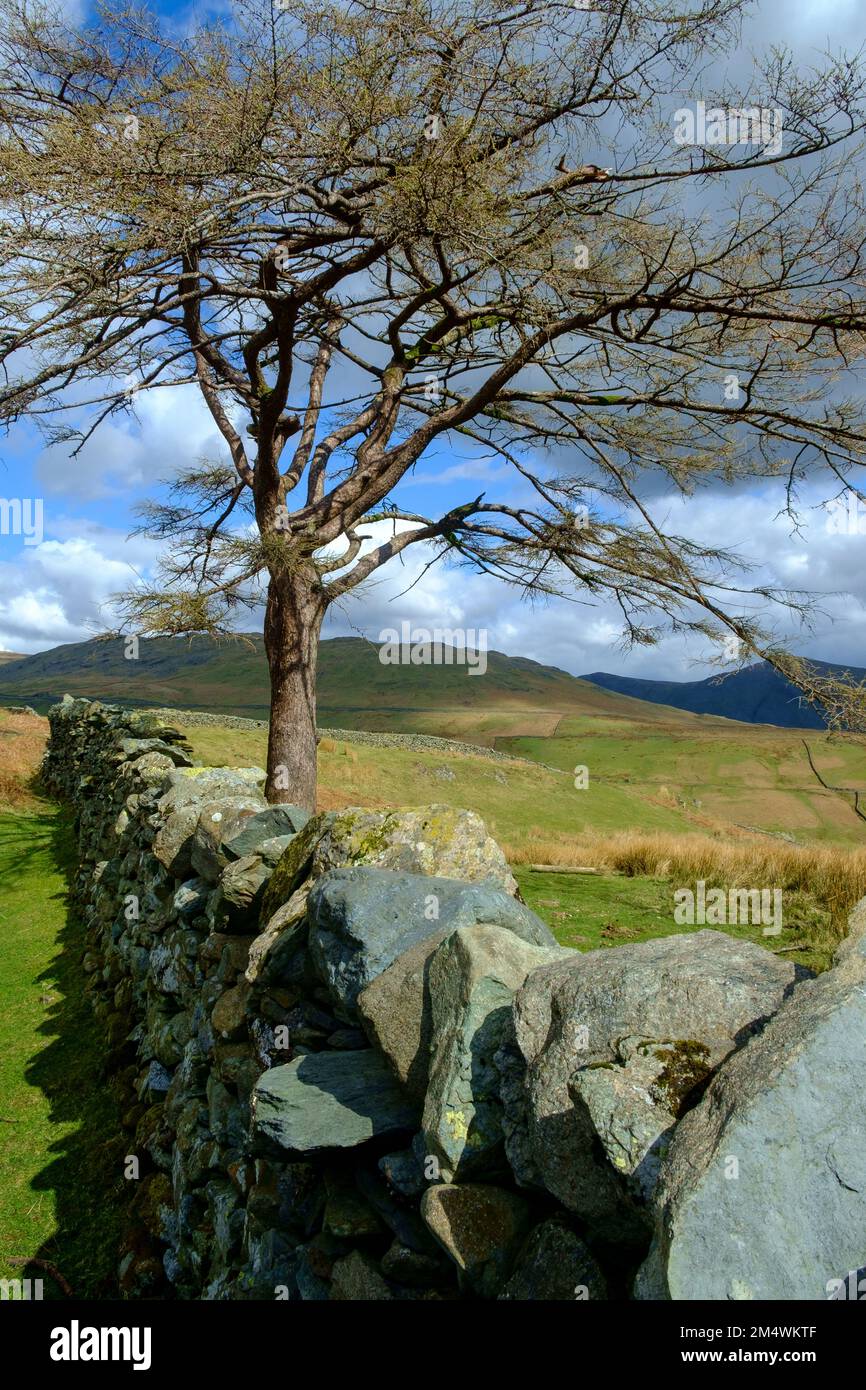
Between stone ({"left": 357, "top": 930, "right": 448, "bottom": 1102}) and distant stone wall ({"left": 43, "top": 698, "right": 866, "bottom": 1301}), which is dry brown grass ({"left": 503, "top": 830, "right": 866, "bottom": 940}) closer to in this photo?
distant stone wall ({"left": 43, "top": 698, "right": 866, "bottom": 1301})

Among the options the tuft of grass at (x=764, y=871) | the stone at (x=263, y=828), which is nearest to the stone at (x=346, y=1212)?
the stone at (x=263, y=828)

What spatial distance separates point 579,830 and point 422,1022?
30.6 m

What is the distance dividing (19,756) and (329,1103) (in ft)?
83.9

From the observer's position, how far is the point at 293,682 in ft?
42.5

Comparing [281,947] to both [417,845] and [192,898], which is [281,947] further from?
[192,898]

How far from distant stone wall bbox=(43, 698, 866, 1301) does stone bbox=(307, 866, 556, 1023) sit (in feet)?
0.04

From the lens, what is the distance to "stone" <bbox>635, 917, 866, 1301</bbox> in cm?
194

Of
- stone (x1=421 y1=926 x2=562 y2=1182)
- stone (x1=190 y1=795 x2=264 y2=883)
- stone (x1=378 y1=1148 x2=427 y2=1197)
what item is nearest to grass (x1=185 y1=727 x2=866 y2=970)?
stone (x1=190 y1=795 x2=264 y2=883)

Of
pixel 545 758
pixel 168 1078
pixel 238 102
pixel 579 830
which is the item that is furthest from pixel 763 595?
pixel 545 758

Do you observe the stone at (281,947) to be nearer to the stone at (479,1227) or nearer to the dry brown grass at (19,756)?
the stone at (479,1227)

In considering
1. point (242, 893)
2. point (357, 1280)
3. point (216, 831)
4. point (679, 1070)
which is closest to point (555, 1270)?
point (679, 1070)

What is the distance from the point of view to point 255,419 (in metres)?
14.3

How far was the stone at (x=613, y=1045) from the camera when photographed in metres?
2.30

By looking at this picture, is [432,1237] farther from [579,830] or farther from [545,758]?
[545,758]
